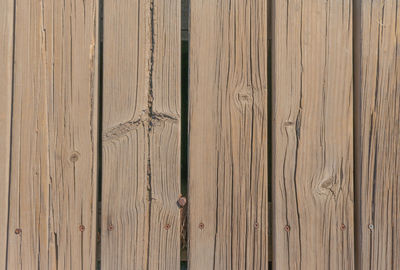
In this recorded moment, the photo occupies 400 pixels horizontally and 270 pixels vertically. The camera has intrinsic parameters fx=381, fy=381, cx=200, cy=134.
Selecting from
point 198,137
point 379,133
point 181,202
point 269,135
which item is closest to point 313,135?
point 269,135

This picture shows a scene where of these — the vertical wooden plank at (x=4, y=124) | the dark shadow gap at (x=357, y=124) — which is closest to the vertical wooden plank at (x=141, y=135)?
the vertical wooden plank at (x=4, y=124)

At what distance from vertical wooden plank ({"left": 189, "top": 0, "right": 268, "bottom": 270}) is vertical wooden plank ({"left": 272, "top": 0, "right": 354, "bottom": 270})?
0.07 meters

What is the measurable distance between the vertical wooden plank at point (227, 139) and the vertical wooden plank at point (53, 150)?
0.43 metres

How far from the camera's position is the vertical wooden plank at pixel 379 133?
5.30ft

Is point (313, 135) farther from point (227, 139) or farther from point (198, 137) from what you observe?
point (198, 137)

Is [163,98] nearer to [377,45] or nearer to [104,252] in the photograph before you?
[104,252]

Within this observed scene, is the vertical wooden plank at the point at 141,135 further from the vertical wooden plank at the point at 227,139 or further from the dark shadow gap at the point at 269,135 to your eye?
the dark shadow gap at the point at 269,135

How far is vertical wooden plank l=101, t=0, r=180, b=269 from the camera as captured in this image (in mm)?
1590

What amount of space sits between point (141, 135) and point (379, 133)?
1.02 meters

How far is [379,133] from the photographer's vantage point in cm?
163

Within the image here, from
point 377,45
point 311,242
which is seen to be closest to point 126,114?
point 311,242

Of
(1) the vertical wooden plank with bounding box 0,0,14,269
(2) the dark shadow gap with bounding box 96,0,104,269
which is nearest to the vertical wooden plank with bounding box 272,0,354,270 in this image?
(2) the dark shadow gap with bounding box 96,0,104,269

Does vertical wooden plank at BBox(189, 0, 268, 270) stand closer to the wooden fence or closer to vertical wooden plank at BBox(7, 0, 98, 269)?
the wooden fence

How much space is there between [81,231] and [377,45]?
1484mm
